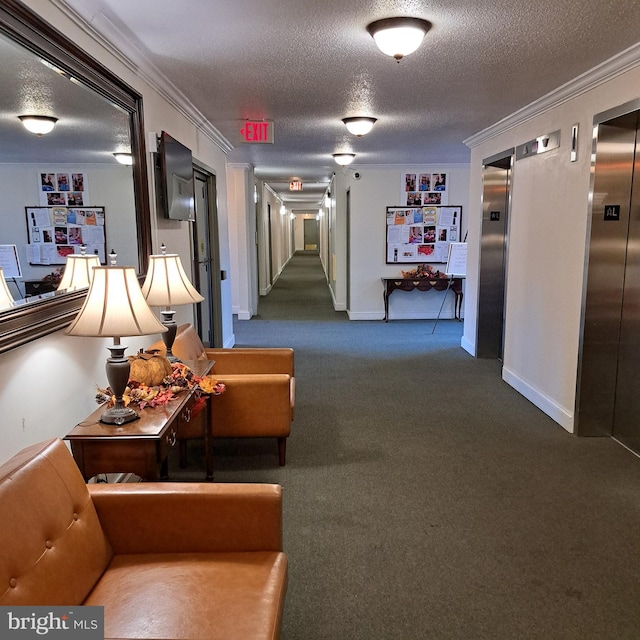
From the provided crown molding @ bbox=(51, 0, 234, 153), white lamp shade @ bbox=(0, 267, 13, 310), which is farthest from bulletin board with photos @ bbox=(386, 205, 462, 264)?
A: white lamp shade @ bbox=(0, 267, 13, 310)

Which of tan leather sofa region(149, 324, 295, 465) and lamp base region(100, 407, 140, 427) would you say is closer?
lamp base region(100, 407, 140, 427)

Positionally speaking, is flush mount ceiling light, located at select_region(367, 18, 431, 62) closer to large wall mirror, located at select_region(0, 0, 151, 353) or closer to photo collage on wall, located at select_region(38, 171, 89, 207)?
large wall mirror, located at select_region(0, 0, 151, 353)

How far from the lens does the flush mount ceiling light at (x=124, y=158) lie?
2.87 m

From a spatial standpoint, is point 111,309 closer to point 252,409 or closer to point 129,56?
point 252,409

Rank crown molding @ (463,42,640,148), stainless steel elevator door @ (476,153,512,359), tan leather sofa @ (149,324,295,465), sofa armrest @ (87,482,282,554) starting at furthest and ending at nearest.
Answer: stainless steel elevator door @ (476,153,512,359)
tan leather sofa @ (149,324,295,465)
crown molding @ (463,42,640,148)
sofa armrest @ (87,482,282,554)

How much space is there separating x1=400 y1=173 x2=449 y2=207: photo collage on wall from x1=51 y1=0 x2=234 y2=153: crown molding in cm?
431

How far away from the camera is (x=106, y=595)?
1.53 m

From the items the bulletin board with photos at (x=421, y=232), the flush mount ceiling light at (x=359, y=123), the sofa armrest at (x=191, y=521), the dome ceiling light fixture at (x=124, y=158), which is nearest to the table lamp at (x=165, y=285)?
the dome ceiling light fixture at (x=124, y=158)

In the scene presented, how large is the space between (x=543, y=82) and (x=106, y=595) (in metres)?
3.81

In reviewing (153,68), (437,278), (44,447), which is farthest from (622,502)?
(437,278)

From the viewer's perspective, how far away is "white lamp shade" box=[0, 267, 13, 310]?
71.5 inches

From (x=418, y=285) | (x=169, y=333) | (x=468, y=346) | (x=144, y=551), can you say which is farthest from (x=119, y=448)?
(x=418, y=285)

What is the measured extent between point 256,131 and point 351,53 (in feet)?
5.86

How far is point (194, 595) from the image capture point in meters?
1.51
